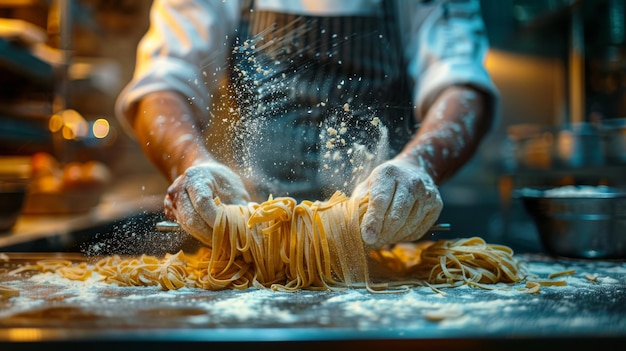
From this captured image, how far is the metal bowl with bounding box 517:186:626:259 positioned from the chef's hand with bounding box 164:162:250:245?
101 cm

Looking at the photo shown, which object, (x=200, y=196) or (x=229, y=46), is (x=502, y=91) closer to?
(x=229, y=46)

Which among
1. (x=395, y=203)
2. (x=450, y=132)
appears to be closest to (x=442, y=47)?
(x=450, y=132)

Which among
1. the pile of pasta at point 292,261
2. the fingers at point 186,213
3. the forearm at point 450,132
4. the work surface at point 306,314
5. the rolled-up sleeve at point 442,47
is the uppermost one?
the rolled-up sleeve at point 442,47

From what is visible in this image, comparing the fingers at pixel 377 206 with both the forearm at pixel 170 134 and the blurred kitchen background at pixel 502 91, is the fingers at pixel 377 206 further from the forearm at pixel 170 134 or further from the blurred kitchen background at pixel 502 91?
the blurred kitchen background at pixel 502 91

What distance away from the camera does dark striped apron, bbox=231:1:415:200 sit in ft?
4.56

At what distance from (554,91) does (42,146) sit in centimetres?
374

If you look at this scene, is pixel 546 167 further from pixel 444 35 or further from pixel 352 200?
pixel 352 200

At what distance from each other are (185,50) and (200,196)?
0.59 metres

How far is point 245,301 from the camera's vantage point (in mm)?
1144

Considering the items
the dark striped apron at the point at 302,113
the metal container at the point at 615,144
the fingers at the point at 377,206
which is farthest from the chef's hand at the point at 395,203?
the metal container at the point at 615,144

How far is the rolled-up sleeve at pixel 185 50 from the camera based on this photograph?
Result: 1495mm

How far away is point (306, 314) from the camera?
102 cm

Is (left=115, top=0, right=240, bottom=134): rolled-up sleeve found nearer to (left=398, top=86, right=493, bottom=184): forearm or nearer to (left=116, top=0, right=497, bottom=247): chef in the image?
(left=116, top=0, right=497, bottom=247): chef

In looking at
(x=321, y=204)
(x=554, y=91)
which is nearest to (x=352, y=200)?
(x=321, y=204)
